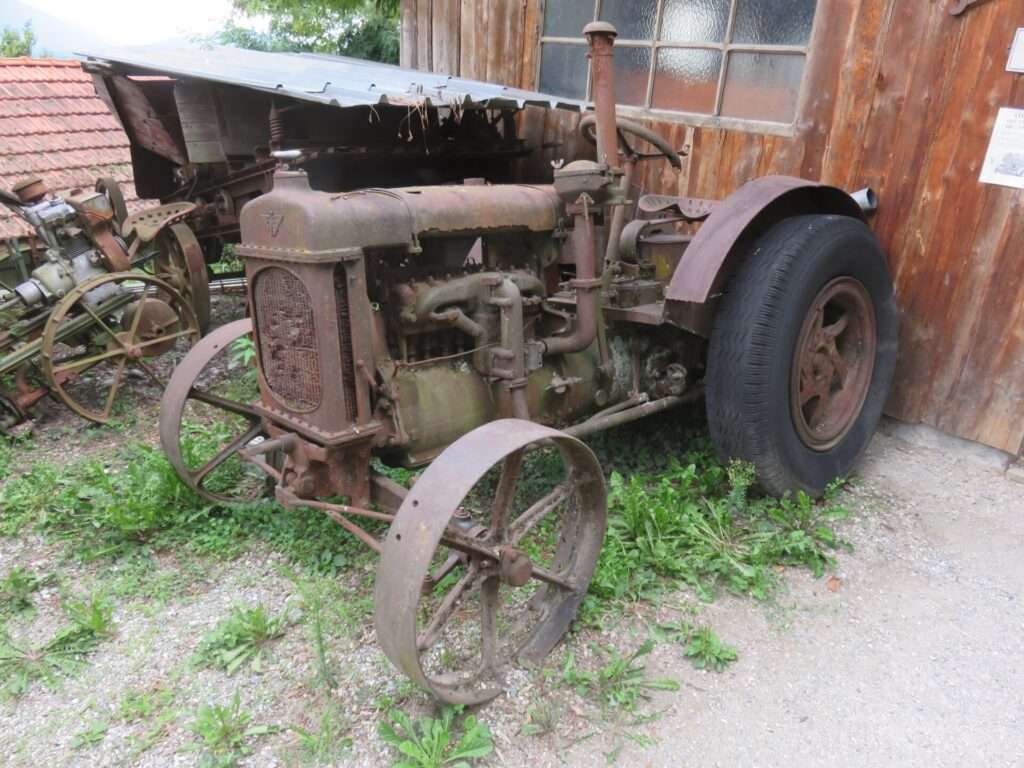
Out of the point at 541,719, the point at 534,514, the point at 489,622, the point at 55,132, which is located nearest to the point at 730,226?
the point at 534,514

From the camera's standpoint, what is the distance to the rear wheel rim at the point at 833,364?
287 cm

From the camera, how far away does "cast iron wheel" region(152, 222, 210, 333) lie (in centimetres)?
457

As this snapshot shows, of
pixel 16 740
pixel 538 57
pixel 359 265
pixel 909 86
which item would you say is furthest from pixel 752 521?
pixel 538 57

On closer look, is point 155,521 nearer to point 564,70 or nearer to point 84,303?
point 84,303

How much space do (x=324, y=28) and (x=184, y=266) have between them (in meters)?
10.6

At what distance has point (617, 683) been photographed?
207cm

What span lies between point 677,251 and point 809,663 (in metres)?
1.81

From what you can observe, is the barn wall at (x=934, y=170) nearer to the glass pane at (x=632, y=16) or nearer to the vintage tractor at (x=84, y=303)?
the glass pane at (x=632, y=16)

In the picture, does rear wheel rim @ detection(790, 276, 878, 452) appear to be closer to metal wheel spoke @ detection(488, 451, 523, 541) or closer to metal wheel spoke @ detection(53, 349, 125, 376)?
metal wheel spoke @ detection(488, 451, 523, 541)

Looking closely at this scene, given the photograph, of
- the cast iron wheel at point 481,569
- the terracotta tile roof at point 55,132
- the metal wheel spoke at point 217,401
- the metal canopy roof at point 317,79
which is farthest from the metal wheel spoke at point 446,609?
the terracotta tile roof at point 55,132

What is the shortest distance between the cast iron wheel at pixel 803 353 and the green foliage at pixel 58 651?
226 centimetres

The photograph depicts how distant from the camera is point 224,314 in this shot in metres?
5.68

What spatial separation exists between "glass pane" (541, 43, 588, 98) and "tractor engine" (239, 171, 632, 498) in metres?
2.42

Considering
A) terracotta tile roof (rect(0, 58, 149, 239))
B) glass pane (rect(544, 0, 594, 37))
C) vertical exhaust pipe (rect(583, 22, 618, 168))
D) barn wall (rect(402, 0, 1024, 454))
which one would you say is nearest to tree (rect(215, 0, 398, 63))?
terracotta tile roof (rect(0, 58, 149, 239))
